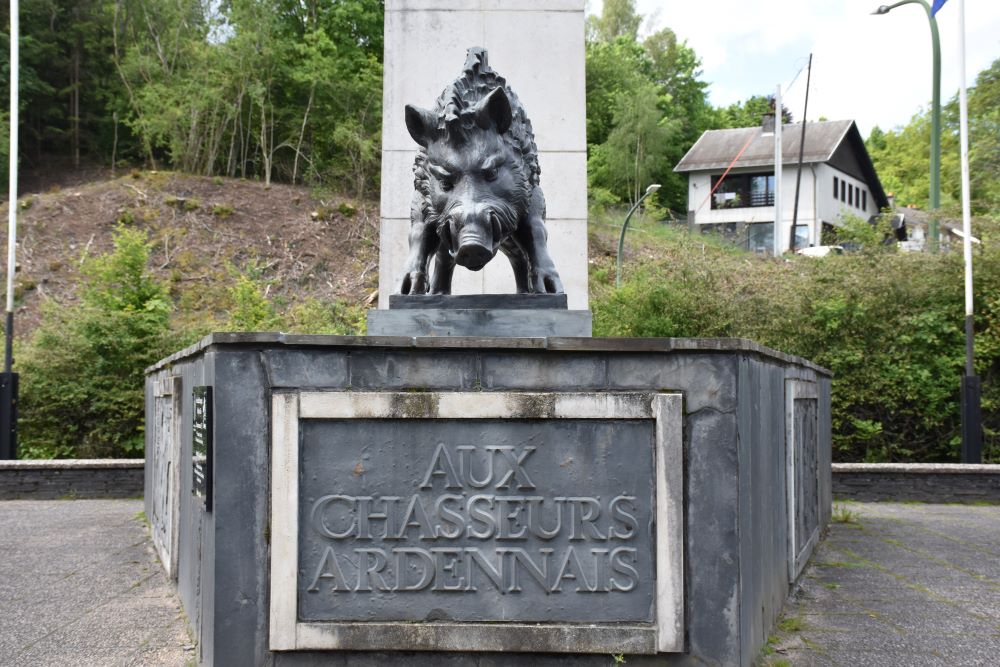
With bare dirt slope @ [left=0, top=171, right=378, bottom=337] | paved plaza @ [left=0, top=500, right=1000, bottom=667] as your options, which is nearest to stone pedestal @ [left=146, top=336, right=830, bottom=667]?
paved plaza @ [left=0, top=500, right=1000, bottom=667]

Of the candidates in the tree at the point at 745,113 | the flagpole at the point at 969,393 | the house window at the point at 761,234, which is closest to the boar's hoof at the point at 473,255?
the flagpole at the point at 969,393

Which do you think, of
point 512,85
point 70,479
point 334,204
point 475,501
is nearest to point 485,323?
point 475,501

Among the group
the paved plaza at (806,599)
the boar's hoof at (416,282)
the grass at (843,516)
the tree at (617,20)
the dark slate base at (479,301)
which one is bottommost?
the grass at (843,516)

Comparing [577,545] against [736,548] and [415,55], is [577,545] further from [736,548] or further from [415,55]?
[415,55]

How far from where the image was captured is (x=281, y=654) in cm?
395

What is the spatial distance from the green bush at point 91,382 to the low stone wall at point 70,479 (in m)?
1.61

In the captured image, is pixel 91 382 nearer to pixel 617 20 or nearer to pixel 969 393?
pixel 969 393

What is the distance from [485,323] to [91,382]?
31.4 feet

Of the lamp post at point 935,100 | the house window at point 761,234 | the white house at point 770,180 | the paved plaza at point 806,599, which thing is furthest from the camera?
the house window at point 761,234

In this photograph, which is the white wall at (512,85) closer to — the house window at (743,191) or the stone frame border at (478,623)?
the stone frame border at (478,623)

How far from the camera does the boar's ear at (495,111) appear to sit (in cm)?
535

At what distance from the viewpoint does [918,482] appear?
1176 centimetres

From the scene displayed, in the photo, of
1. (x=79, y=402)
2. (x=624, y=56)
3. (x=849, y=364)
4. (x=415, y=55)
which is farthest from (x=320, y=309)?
(x=624, y=56)

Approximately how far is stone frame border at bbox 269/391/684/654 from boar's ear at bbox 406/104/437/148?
2.01 metres
